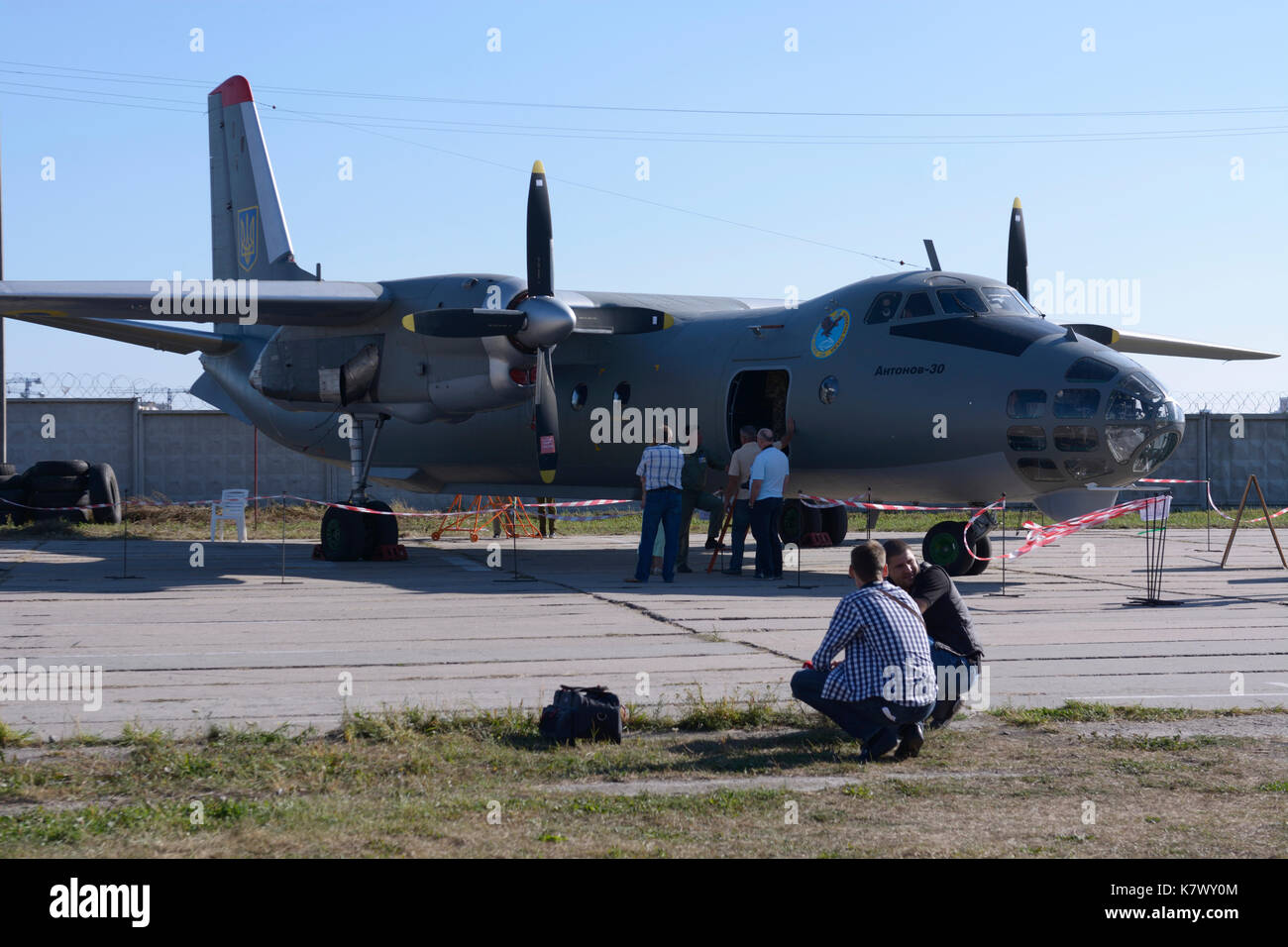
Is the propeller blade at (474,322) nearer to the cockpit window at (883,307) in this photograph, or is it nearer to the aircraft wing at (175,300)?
the aircraft wing at (175,300)

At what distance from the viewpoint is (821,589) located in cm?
1522

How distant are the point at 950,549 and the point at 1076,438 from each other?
2122mm

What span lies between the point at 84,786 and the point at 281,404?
15647 mm

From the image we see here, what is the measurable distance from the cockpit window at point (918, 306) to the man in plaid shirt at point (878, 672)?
31.5 feet

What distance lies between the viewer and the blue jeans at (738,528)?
16734mm

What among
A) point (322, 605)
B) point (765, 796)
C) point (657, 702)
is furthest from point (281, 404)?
point (765, 796)

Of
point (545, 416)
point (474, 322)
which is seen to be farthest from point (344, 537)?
point (474, 322)

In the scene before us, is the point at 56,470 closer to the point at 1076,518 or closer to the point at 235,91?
the point at 235,91

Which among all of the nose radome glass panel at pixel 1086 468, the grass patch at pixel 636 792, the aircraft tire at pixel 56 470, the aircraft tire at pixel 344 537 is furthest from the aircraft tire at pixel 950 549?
the aircraft tire at pixel 56 470

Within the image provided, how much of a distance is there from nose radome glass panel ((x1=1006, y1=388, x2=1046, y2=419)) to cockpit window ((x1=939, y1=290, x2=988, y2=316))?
5.21 ft

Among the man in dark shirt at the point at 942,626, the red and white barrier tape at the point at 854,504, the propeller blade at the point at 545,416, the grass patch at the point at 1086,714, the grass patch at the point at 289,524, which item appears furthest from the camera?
the grass patch at the point at 289,524

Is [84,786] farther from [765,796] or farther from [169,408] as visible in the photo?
[169,408]

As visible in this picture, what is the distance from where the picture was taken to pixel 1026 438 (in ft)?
48.1
